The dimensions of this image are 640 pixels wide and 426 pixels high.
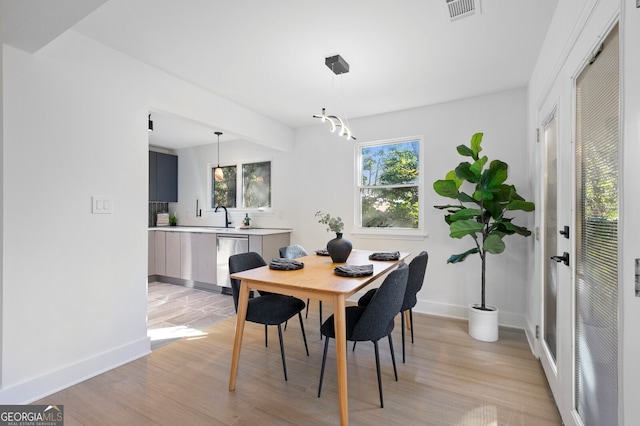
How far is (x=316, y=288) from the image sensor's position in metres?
1.74

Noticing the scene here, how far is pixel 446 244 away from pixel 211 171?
4.13 metres

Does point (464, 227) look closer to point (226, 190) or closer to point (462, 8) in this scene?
point (462, 8)

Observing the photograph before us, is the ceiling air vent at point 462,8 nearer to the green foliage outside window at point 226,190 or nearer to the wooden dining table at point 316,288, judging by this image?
the wooden dining table at point 316,288

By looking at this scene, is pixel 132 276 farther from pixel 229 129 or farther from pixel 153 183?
pixel 153 183

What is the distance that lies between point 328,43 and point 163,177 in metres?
4.45

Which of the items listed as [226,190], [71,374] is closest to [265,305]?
[71,374]

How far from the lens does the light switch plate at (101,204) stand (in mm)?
2281

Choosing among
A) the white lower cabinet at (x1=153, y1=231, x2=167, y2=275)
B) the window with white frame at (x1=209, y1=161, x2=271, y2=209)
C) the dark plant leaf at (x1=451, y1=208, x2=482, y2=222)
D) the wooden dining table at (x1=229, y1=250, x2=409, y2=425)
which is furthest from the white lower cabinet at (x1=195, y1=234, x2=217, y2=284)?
the dark plant leaf at (x1=451, y1=208, x2=482, y2=222)

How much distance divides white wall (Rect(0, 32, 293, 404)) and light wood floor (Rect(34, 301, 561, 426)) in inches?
11.6

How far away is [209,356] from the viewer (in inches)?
101

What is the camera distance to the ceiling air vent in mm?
1847

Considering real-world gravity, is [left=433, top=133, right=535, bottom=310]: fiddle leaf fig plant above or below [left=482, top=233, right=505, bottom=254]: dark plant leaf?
above

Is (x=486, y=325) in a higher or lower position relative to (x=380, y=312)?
lower

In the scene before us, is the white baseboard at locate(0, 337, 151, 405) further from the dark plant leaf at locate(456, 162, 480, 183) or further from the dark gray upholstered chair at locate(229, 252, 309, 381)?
the dark plant leaf at locate(456, 162, 480, 183)
